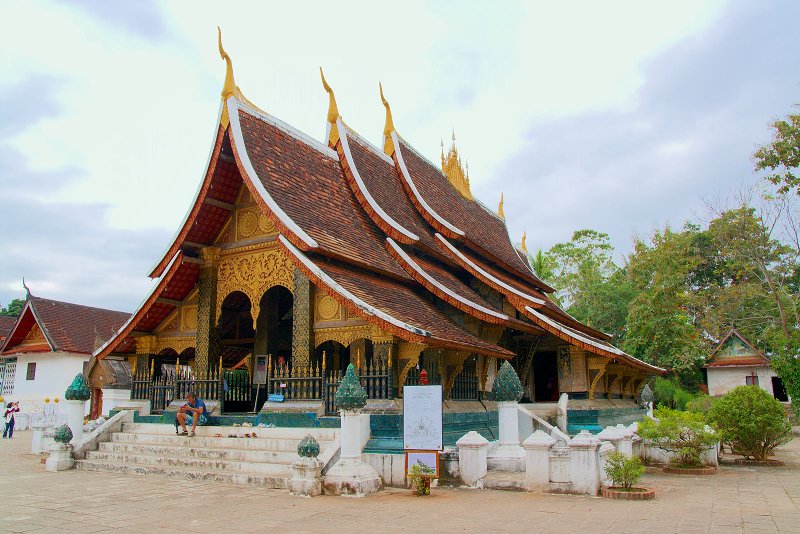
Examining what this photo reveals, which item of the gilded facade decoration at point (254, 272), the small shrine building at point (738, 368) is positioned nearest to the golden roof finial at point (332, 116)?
the gilded facade decoration at point (254, 272)

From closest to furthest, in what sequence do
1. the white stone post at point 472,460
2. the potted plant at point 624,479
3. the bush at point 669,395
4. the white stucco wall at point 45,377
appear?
the potted plant at point 624,479
the white stone post at point 472,460
the white stucco wall at point 45,377
the bush at point 669,395

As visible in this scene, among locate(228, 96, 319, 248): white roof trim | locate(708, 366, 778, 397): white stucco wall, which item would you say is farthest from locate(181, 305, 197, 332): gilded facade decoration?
locate(708, 366, 778, 397): white stucco wall

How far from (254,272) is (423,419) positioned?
15.9 ft

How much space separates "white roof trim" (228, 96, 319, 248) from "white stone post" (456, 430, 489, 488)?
11.8 feet

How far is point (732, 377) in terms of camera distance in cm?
3031

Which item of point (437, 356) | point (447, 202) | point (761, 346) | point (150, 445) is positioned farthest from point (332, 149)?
point (761, 346)

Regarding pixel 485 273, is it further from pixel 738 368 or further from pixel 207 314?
pixel 738 368

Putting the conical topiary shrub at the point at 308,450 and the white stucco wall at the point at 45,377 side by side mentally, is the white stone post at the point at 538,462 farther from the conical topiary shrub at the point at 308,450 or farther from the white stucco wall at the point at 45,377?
the white stucco wall at the point at 45,377

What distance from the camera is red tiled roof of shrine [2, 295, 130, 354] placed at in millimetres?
24578

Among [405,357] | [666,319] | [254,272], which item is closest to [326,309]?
[405,357]

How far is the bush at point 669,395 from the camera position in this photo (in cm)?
2798

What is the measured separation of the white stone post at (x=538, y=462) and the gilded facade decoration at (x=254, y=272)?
4.77 metres

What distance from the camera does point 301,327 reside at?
34.2ft

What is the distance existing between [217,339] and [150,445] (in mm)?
2175
